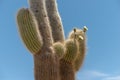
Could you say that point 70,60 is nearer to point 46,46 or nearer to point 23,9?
point 46,46

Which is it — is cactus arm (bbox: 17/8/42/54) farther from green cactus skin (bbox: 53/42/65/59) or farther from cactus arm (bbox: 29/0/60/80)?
green cactus skin (bbox: 53/42/65/59)

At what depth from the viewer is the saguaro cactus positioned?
938 centimetres

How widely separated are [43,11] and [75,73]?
6.54 feet

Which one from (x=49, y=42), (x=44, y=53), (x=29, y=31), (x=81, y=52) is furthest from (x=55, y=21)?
(x=29, y=31)

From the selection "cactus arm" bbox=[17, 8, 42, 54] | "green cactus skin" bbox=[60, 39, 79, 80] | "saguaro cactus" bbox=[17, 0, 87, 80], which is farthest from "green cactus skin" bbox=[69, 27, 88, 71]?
"cactus arm" bbox=[17, 8, 42, 54]

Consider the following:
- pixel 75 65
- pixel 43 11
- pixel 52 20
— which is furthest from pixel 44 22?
pixel 75 65

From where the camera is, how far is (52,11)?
11109 millimetres

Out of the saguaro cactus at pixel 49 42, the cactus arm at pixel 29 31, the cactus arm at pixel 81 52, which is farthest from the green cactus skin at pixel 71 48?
the cactus arm at pixel 29 31

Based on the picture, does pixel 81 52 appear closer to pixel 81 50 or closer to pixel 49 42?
pixel 81 50

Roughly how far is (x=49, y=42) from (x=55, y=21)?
1.29 meters

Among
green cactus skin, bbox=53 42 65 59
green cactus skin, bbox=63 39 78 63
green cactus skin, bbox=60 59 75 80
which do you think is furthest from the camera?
green cactus skin, bbox=60 59 75 80

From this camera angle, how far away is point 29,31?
926cm

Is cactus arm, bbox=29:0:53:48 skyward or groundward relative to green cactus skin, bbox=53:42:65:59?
skyward

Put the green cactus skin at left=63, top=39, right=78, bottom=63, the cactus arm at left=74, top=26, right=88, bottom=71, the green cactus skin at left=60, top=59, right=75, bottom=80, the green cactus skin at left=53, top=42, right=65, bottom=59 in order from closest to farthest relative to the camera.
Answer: the green cactus skin at left=53, top=42, right=65, bottom=59
the green cactus skin at left=63, top=39, right=78, bottom=63
the green cactus skin at left=60, top=59, right=75, bottom=80
the cactus arm at left=74, top=26, right=88, bottom=71
